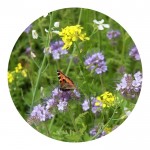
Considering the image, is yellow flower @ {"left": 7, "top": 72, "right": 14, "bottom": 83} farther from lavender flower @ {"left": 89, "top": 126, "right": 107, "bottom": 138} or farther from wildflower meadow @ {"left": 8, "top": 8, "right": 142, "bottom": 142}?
lavender flower @ {"left": 89, "top": 126, "right": 107, "bottom": 138}

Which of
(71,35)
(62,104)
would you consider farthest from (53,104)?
(71,35)

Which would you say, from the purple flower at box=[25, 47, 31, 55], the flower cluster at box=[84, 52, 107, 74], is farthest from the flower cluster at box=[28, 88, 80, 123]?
the purple flower at box=[25, 47, 31, 55]

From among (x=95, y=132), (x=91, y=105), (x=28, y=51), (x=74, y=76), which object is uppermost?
(x=28, y=51)

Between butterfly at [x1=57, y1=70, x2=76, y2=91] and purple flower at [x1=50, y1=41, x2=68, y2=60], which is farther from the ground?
purple flower at [x1=50, y1=41, x2=68, y2=60]

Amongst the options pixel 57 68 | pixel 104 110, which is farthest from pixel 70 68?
pixel 104 110

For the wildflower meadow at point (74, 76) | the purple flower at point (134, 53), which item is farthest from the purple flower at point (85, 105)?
the purple flower at point (134, 53)

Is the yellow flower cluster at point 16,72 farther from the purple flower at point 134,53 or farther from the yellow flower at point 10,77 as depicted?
the purple flower at point 134,53

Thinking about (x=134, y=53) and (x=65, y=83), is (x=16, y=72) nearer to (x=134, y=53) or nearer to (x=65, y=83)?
(x=65, y=83)
